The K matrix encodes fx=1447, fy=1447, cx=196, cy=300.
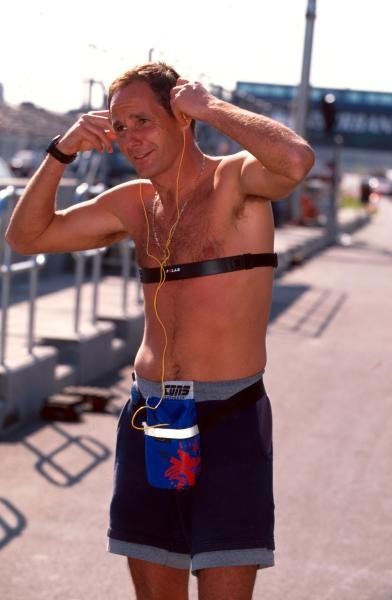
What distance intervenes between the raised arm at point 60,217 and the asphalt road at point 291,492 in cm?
188

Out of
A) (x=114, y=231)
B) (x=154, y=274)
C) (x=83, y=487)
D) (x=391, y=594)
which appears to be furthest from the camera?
(x=83, y=487)

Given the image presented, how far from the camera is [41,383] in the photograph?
9430mm

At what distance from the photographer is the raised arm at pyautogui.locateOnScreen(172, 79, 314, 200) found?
366cm

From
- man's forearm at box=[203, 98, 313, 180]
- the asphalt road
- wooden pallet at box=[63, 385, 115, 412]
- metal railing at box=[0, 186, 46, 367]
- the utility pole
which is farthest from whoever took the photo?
the utility pole

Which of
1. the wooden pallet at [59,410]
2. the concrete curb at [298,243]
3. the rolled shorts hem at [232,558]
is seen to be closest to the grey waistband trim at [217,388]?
the rolled shorts hem at [232,558]

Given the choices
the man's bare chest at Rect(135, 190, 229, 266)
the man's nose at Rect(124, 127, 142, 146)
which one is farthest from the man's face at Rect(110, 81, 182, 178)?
the man's bare chest at Rect(135, 190, 229, 266)

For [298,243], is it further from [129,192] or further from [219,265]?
[219,265]

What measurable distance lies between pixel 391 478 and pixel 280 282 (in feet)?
42.4

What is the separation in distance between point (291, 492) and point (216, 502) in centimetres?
370

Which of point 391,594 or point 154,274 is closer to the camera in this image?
point 154,274

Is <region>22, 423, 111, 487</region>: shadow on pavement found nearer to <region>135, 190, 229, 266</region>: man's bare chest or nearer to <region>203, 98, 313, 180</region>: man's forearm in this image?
<region>135, 190, 229, 266</region>: man's bare chest

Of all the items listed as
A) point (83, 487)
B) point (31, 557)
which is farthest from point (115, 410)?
point (31, 557)

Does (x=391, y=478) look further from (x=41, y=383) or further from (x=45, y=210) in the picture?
(x=45, y=210)

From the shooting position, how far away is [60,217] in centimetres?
432
